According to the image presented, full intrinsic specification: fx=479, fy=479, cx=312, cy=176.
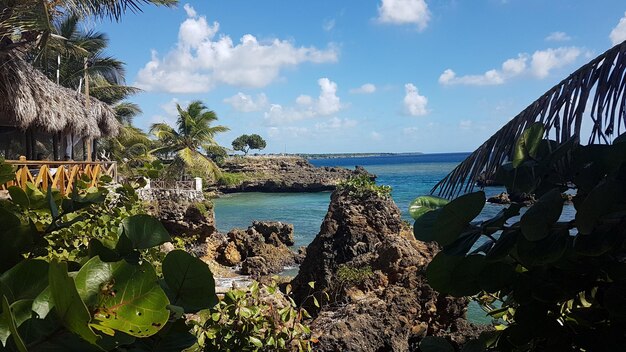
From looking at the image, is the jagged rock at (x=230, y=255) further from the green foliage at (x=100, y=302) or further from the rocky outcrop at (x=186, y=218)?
the green foliage at (x=100, y=302)

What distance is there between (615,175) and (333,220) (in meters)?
7.68

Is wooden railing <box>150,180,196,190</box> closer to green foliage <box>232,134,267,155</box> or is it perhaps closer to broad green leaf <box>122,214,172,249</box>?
broad green leaf <box>122,214,172,249</box>

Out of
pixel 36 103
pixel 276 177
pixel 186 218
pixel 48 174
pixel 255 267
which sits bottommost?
pixel 255 267

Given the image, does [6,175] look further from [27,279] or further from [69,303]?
[69,303]

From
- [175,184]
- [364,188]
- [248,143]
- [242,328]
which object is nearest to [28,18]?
[364,188]

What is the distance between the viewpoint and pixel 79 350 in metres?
0.43

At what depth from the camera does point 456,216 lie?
2.27ft

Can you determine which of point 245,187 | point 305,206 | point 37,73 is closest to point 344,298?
point 37,73

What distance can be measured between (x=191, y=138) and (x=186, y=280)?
3183 centimetres

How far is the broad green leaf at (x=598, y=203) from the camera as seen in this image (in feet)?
2.05

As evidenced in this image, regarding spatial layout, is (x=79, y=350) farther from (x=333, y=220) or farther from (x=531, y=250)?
(x=333, y=220)

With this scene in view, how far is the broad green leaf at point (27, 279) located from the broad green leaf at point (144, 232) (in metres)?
0.17

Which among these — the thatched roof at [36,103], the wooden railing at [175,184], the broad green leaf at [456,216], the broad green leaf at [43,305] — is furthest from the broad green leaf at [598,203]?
the wooden railing at [175,184]

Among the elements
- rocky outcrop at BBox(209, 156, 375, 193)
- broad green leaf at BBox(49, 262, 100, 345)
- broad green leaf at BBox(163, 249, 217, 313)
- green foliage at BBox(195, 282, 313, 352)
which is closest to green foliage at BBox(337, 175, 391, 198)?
green foliage at BBox(195, 282, 313, 352)
